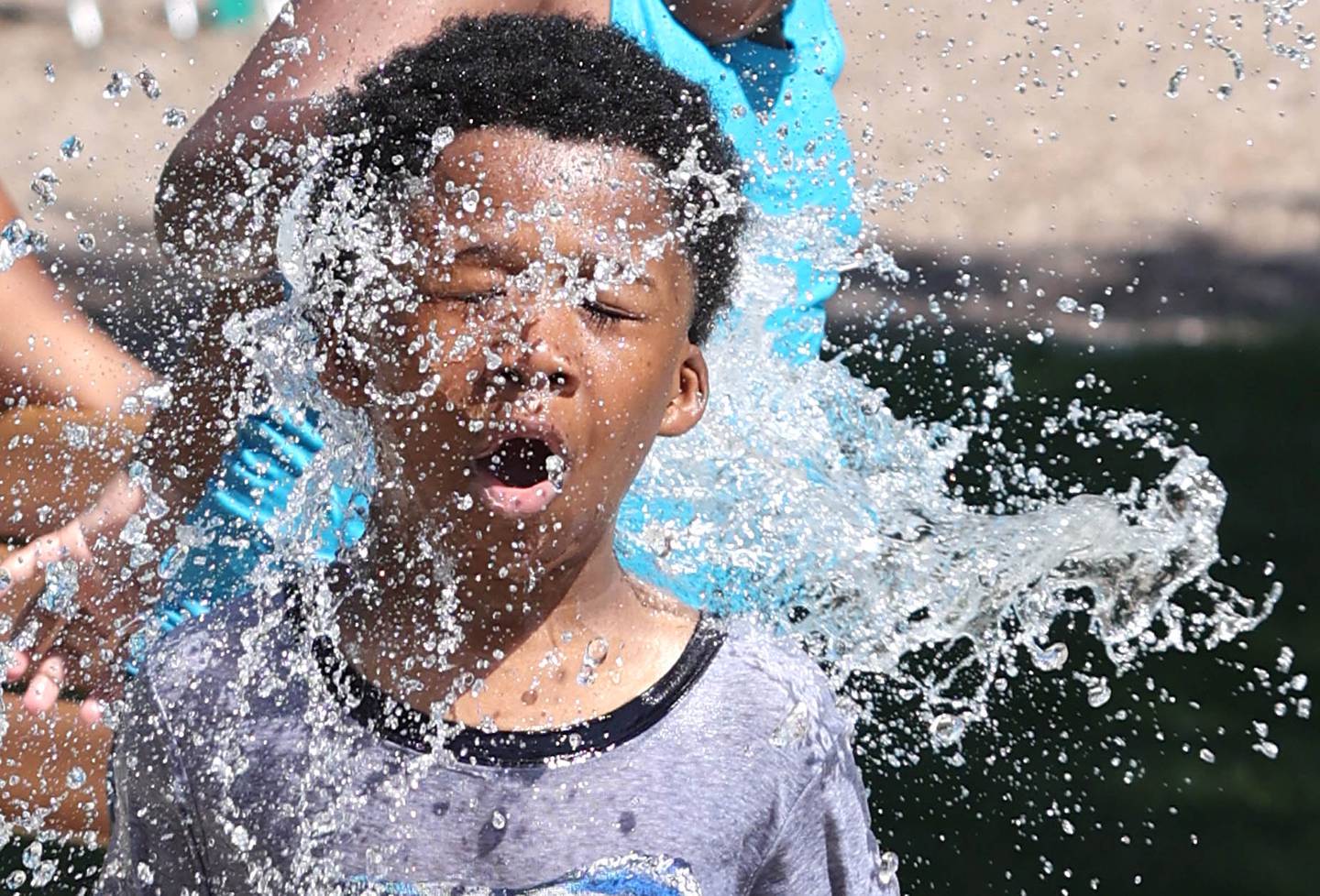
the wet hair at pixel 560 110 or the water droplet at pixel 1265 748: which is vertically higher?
the wet hair at pixel 560 110

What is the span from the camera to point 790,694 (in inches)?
64.2

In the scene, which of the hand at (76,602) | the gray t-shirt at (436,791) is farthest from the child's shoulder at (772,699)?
the hand at (76,602)

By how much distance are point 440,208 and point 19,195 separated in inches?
146

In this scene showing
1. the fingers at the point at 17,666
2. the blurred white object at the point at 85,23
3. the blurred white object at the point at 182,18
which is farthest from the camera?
the blurred white object at the point at 85,23

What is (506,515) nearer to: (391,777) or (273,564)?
(391,777)

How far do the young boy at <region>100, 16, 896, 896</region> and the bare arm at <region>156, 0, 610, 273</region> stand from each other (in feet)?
0.94

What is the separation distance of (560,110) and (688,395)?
28 cm

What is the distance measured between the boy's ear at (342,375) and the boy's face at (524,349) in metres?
0.04

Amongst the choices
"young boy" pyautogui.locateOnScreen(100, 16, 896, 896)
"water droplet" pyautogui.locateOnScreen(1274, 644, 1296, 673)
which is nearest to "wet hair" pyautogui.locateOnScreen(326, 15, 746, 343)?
"young boy" pyautogui.locateOnScreen(100, 16, 896, 896)

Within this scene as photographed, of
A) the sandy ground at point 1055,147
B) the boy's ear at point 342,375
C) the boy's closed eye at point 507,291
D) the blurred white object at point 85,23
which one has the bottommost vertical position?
the sandy ground at point 1055,147

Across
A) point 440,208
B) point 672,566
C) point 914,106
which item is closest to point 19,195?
point 914,106

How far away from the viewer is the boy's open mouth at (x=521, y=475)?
1489mm

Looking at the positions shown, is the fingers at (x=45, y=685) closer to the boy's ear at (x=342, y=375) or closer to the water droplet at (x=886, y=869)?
the boy's ear at (x=342, y=375)

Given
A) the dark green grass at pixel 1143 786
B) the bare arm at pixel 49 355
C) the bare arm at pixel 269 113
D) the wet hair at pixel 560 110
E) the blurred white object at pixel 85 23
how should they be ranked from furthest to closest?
the blurred white object at pixel 85 23
the dark green grass at pixel 1143 786
the bare arm at pixel 49 355
the bare arm at pixel 269 113
the wet hair at pixel 560 110
